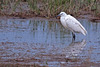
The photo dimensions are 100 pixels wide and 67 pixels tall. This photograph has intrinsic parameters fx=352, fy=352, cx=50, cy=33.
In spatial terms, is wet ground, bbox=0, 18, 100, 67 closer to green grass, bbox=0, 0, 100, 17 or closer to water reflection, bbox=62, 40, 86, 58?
water reflection, bbox=62, 40, 86, 58

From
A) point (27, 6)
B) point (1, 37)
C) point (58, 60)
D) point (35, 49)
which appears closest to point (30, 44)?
point (35, 49)

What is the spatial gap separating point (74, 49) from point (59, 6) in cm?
517

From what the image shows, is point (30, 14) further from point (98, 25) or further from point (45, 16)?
point (98, 25)

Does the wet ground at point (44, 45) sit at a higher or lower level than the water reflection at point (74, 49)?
higher

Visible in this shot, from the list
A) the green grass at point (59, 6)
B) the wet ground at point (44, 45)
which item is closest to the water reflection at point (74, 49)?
the wet ground at point (44, 45)

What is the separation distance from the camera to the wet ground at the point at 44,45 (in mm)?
7379

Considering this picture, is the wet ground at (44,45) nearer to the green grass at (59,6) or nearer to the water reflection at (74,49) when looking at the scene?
the water reflection at (74,49)

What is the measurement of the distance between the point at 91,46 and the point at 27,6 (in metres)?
6.54

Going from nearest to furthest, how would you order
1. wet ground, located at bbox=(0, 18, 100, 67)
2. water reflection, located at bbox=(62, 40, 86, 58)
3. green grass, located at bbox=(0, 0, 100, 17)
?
wet ground, located at bbox=(0, 18, 100, 67)
water reflection, located at bbox=(62, 40, 86, 58)
green grass, located at bbox=(0, 0, 100, 17)

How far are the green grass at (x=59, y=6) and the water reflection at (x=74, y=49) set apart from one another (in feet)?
12.8

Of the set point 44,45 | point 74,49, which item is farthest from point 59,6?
point 74,49

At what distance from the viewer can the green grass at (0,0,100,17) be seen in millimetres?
13805

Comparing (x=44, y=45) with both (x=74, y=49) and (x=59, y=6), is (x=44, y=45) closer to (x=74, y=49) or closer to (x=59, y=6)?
(x=74, y=49)

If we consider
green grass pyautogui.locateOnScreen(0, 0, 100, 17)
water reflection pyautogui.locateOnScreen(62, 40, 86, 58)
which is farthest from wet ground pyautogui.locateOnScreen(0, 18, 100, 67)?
green grass pyautogui.locateOnScreen(0, 0, 100, 17)
